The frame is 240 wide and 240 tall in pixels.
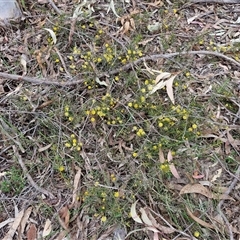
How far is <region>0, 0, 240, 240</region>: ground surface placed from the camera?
180 cm

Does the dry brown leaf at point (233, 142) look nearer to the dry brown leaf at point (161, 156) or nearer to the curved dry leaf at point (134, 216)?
the dry brown leaf at point (161, 156)

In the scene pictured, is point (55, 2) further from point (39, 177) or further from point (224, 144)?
point (224, 144)

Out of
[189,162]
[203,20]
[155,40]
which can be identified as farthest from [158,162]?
[203,20]

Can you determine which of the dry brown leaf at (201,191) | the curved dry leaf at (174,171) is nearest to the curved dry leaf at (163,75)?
the curved dry leaf at (174,171)

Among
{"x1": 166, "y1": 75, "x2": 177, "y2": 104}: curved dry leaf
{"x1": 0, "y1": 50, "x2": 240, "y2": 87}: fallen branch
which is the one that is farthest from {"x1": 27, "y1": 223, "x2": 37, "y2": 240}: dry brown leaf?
{"x1": 166, "y1": 75, "x2": 177, "y2": 104}: curved dry leaf

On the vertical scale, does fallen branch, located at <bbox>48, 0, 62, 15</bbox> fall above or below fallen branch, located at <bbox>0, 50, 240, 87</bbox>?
above

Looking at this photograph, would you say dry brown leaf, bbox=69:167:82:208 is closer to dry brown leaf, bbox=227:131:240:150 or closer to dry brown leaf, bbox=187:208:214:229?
dry brown leaf, bbox=187:208:214:229

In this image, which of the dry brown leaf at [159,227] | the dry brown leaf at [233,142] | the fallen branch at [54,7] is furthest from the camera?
the fallen branch at [54,7]

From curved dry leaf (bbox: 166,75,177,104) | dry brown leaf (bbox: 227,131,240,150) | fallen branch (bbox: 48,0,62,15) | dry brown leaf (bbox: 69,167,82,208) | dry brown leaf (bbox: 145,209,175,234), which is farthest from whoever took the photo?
fallen branch (bbox: 48,0,62,15)

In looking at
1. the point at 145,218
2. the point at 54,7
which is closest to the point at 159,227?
the point at 145,218

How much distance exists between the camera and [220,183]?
1873 millimetres

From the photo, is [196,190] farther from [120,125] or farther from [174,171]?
[120,125]

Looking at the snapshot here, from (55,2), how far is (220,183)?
1503 mm

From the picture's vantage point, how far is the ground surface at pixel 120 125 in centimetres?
180
